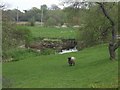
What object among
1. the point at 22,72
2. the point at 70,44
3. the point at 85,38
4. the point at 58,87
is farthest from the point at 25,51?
the point at 58,87

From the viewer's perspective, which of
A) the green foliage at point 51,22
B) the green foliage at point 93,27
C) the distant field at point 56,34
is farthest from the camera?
the green foliage at point 51,22

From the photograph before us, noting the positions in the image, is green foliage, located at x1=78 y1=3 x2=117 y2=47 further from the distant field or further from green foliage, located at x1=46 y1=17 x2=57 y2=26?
green foliage, located at x1=46 y1=17 x2=57 y2=26

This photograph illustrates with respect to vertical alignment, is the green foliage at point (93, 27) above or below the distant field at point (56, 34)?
above

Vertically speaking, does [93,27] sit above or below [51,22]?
above

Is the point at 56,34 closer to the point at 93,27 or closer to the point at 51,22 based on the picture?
the point at 51,22

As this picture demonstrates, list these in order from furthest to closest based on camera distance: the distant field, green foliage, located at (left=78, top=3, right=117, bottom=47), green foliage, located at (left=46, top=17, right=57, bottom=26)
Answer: green foliage, located at (left=46, top=17, right=57, bottom=26)
the distant field
green foliage, located at (left=78, top=3, right=117, bottom=47)

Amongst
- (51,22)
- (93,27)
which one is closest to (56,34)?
(51,22)

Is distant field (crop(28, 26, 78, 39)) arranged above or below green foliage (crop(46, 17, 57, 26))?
below

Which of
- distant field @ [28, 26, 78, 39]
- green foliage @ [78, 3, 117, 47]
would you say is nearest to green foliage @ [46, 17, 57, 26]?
distant field @ [28, 26, 78, 39]

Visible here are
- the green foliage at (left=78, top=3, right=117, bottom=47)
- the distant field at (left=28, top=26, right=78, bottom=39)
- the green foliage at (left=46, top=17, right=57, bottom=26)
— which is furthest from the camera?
the green foliage at (left=46, top=17, right=57, bottom=26)

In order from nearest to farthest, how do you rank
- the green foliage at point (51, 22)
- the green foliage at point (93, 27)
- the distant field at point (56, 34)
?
the green foliage at point (93, 27)
the distant field at point (56, 34)
the green foliage at point (51, 22)

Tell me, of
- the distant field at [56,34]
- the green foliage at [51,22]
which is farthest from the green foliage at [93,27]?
the green foliage at [51,22]

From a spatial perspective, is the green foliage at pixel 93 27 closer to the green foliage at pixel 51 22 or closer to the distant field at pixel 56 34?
the distant field at pixel 56 34

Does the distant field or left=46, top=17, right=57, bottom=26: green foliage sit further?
left=46, top=17, right=57, bottom=26: green foliage
